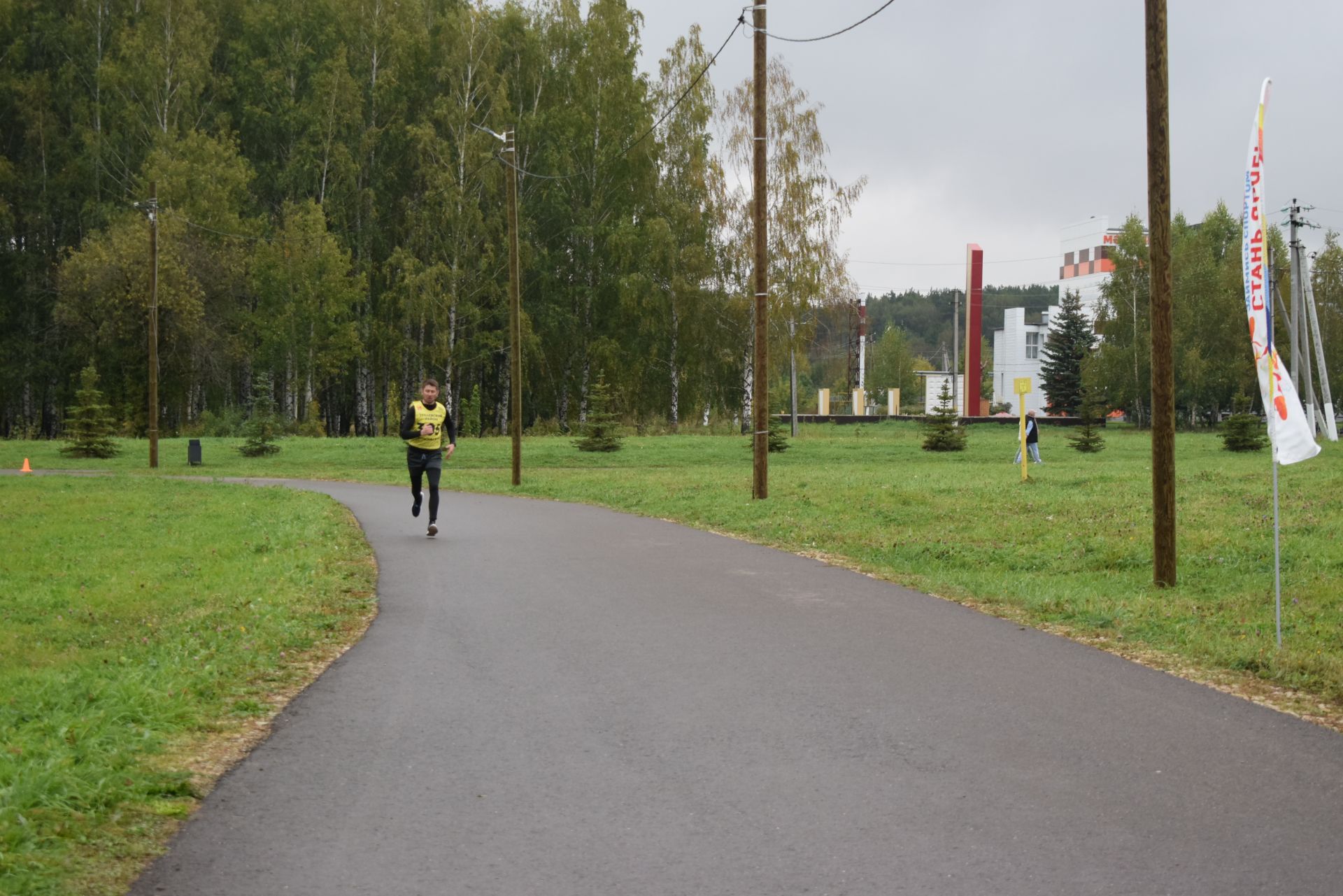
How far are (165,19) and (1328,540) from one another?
50.2 m

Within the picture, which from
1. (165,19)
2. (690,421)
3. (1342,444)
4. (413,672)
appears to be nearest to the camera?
(413,672)

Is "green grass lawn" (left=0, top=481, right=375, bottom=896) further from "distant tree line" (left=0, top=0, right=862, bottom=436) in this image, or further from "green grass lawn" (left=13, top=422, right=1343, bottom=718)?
"distant tree line" (left=0, top=0, right=862, bottom=436)

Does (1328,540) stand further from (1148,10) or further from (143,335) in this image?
(143,335)

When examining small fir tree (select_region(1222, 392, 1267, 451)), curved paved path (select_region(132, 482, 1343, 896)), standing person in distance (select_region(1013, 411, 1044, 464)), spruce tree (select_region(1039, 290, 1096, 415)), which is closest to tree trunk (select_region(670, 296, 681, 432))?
standing person in distance (select_region(1013, 411, 1044, 464))

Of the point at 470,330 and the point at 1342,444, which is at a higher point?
the point at 470,330

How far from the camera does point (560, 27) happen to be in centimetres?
5309

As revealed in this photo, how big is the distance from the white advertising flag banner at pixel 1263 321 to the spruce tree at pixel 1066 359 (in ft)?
262

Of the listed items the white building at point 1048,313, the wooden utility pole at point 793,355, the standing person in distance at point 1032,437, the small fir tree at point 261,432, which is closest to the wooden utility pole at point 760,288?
the standing person in distance at point 1032,437

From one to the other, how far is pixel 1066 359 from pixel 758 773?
90156 millimetres

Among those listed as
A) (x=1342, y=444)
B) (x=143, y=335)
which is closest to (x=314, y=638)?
(x=1342, y=444)

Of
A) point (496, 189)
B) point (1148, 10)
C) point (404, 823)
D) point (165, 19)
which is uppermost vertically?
point (165, 19)

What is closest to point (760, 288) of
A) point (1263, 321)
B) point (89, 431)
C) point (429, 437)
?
point (429, 437)

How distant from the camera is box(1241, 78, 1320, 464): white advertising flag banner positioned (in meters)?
8.47

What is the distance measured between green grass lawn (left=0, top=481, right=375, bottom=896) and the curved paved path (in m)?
0.28
